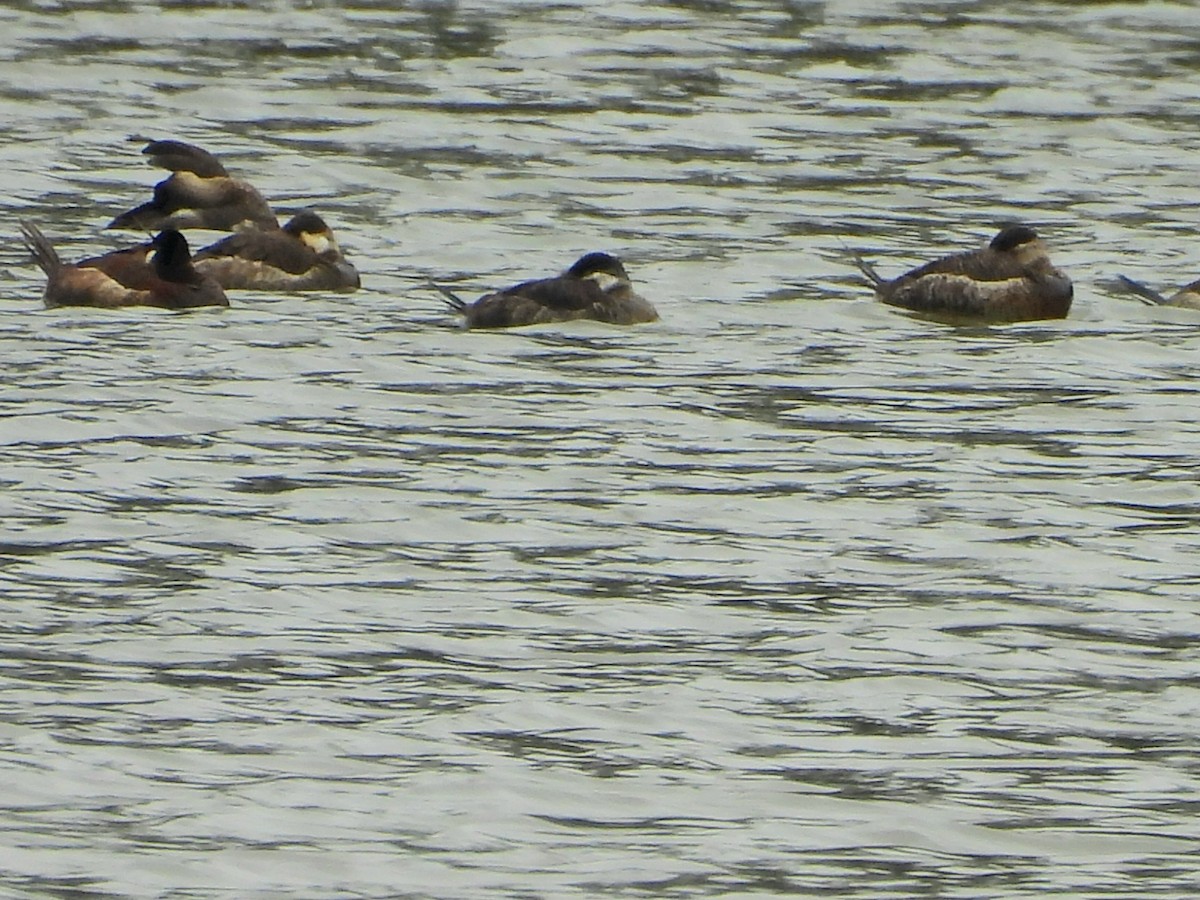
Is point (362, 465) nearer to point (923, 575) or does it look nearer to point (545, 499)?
point (545, 499)

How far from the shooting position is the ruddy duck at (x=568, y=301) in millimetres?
16172

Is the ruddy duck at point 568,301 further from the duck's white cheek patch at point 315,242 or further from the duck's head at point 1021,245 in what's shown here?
the duck's head at point 1021,245

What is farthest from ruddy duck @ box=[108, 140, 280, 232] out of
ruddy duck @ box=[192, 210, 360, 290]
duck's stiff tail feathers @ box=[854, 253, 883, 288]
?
duck's stiff tail feathers @ box=[854, 253, 883, 288]

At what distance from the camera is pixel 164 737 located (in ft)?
29.4

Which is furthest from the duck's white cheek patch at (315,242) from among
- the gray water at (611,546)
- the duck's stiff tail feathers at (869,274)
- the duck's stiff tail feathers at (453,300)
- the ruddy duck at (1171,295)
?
the ruddy duck at (1171,295)

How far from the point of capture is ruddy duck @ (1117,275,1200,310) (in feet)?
55.9

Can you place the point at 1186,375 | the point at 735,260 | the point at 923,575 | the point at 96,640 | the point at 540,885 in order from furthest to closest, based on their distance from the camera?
the point at 735,260
the point at 1186,375
the point at 923,575
the point at 96,640
the point at 540,885

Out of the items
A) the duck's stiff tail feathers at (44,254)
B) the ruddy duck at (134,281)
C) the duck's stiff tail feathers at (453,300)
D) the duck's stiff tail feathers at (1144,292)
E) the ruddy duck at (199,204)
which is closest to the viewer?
the duck's stiff tail feathers at (453,300)

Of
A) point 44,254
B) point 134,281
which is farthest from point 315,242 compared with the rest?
point 44,254

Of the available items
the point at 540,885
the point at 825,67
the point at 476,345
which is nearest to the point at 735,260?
the point at 476,345

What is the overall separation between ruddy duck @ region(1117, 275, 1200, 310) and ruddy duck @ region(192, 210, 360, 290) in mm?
4361

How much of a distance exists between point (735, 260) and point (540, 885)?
10.9 meters

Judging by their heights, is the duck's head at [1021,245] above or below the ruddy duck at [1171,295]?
above

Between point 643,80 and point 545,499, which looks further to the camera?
point 643,80
